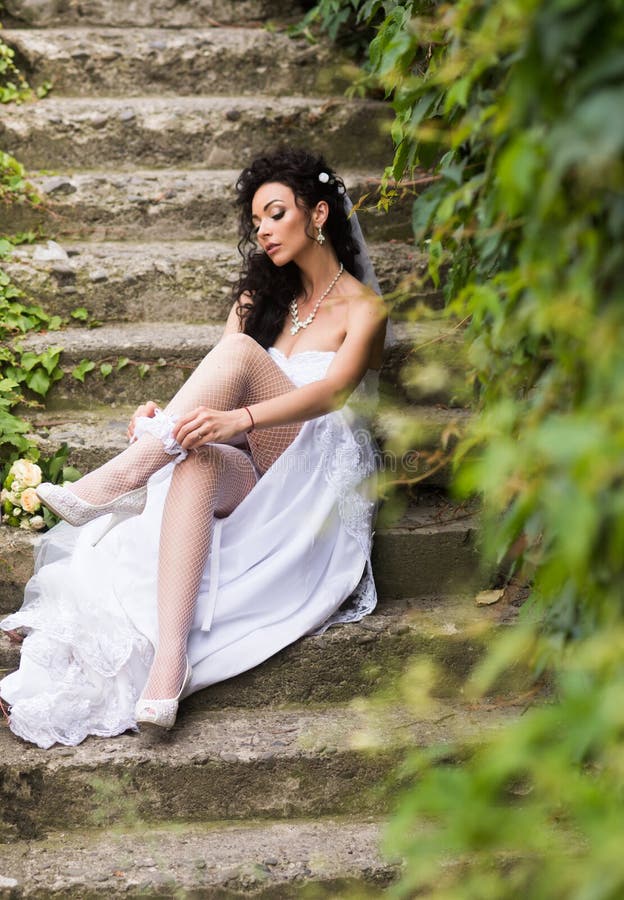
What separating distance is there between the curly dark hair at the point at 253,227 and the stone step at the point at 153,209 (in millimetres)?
544

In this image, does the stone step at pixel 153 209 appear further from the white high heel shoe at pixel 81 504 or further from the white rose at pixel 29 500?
the white high heel shoe at pixel 81 504

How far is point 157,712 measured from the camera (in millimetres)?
2420

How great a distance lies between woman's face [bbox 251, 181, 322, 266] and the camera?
310cm

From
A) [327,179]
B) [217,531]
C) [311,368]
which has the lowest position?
[217,531]

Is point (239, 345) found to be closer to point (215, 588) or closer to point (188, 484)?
point (188, 484)

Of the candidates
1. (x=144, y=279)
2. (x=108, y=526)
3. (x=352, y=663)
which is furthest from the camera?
(x=144, y=279)

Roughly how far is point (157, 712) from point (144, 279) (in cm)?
179

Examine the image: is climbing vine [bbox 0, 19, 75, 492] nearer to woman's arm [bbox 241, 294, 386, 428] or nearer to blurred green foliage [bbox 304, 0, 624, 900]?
woman's arm [bbox 241, 294, 386, 428]

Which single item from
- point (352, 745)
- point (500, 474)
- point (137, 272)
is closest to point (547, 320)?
point (500, 474)

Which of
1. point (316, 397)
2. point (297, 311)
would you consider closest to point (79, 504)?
point (316, 397)

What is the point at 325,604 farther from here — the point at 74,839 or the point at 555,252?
the point at 555,252

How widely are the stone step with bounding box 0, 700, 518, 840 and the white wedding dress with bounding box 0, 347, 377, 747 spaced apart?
9 cm

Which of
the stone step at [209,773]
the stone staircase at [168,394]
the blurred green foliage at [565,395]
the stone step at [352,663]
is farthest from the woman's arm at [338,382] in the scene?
the blurred green foliage at [565,395]

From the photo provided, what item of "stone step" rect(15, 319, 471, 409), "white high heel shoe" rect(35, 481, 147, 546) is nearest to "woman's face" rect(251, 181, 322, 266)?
"stone step" rect(15, 319, 471, 409)
